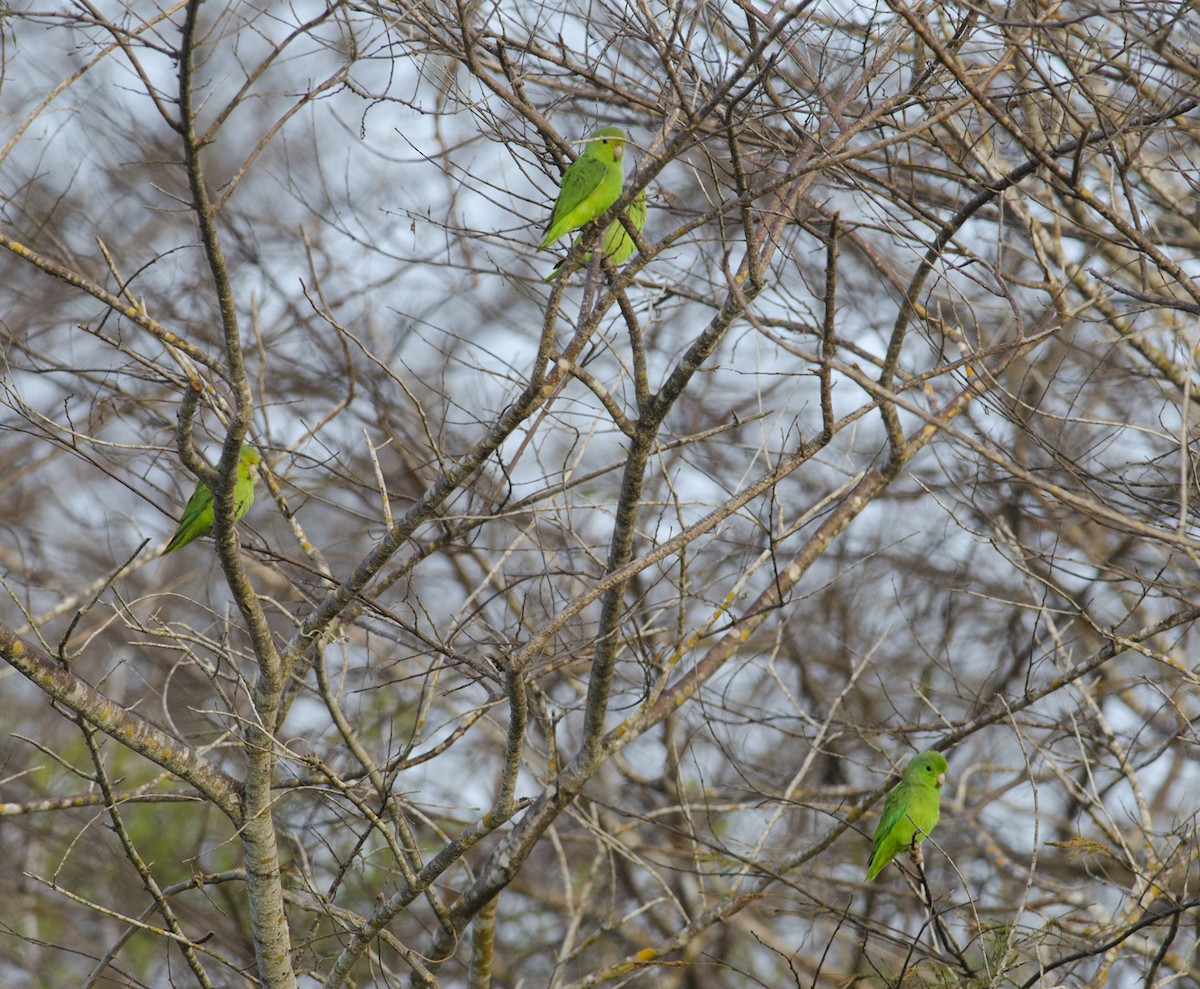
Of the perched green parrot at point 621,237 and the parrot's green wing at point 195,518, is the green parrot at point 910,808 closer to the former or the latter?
the perched green parrot at point 621,237

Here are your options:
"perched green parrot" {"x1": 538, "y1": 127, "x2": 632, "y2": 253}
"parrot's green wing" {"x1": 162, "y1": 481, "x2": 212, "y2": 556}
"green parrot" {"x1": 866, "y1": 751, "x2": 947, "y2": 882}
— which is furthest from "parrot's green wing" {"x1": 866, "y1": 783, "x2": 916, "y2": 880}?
"parrot's green wing" {"x1": 162, "y1": 481, "x2": 212, "y2": 556}

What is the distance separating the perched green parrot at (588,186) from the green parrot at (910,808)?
2.76 m

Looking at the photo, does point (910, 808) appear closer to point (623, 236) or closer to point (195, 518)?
point (623, 236)

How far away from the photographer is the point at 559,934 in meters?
9.25

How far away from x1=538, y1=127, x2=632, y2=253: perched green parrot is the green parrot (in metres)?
2.76

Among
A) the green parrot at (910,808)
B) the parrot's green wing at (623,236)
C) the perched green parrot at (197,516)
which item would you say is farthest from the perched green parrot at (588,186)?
the green parrot at (910,808)

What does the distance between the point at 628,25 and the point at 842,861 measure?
6.91 m

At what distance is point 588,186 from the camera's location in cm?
463

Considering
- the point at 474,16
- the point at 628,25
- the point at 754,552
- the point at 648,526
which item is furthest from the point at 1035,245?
the point at 648,526

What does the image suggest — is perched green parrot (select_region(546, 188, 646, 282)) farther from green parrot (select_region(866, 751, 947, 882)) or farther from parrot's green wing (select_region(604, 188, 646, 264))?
green parrot (select_region(866, 751, 947, 882))

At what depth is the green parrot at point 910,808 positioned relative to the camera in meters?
4.88

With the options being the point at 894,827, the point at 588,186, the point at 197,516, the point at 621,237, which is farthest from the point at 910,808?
the point at 197,516

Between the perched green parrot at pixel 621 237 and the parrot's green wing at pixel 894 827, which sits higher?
the perched green parrot at pixel 621 237

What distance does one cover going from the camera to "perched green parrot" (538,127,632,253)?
452 centimetres
